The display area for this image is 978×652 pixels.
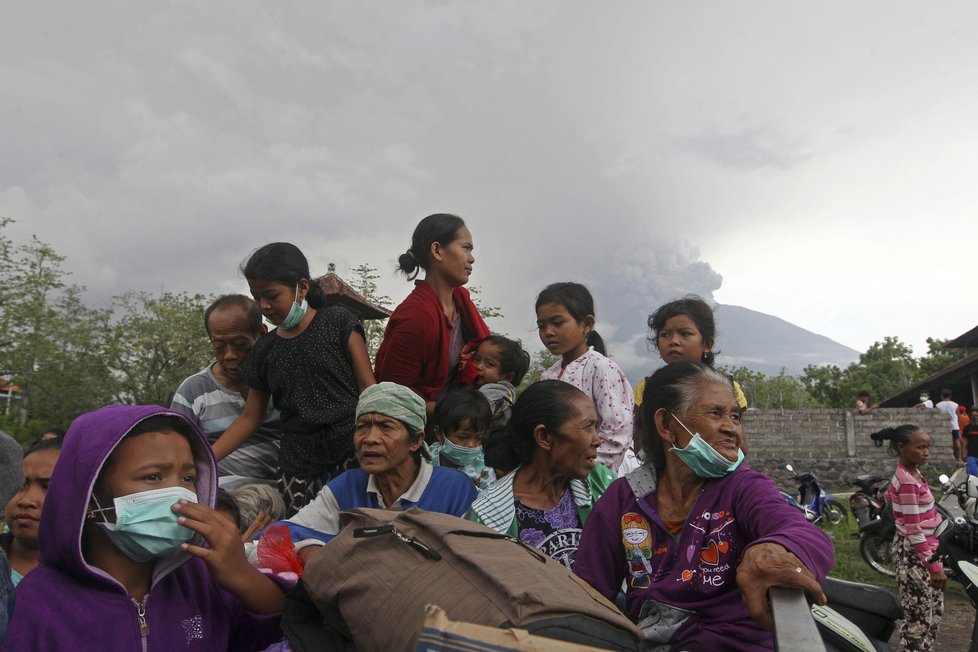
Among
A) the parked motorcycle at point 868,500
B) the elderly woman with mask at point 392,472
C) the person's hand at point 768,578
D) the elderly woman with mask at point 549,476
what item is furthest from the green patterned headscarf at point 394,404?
the parked motorcycle at point 868,500

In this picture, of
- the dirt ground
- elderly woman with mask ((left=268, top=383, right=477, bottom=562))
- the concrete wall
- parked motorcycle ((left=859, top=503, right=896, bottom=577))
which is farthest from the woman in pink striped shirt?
the concrete wall

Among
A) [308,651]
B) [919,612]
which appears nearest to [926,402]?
[919,612]

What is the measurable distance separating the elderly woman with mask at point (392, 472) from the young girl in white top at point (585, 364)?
948mm

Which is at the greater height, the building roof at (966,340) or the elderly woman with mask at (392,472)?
the building roof at (966,340)

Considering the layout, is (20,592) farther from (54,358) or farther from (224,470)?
(54,358)

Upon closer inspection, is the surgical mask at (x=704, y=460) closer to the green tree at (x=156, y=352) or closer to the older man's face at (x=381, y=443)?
the older man's face at (x=381, y=443)

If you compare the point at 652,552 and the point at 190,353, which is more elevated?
the point at 190,353

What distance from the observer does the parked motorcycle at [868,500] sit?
8461mm

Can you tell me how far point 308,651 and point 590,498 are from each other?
1.25 m

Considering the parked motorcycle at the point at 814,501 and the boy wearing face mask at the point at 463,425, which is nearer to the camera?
the boy wearing face mask at the point at 463,425

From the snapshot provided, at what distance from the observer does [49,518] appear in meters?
1.70

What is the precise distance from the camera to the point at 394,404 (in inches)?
109

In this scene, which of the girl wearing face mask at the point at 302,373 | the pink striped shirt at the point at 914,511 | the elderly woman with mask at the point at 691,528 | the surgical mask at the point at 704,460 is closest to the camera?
the elderly woman with mask at the point at 691,528

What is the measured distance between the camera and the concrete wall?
1777 centimetres
